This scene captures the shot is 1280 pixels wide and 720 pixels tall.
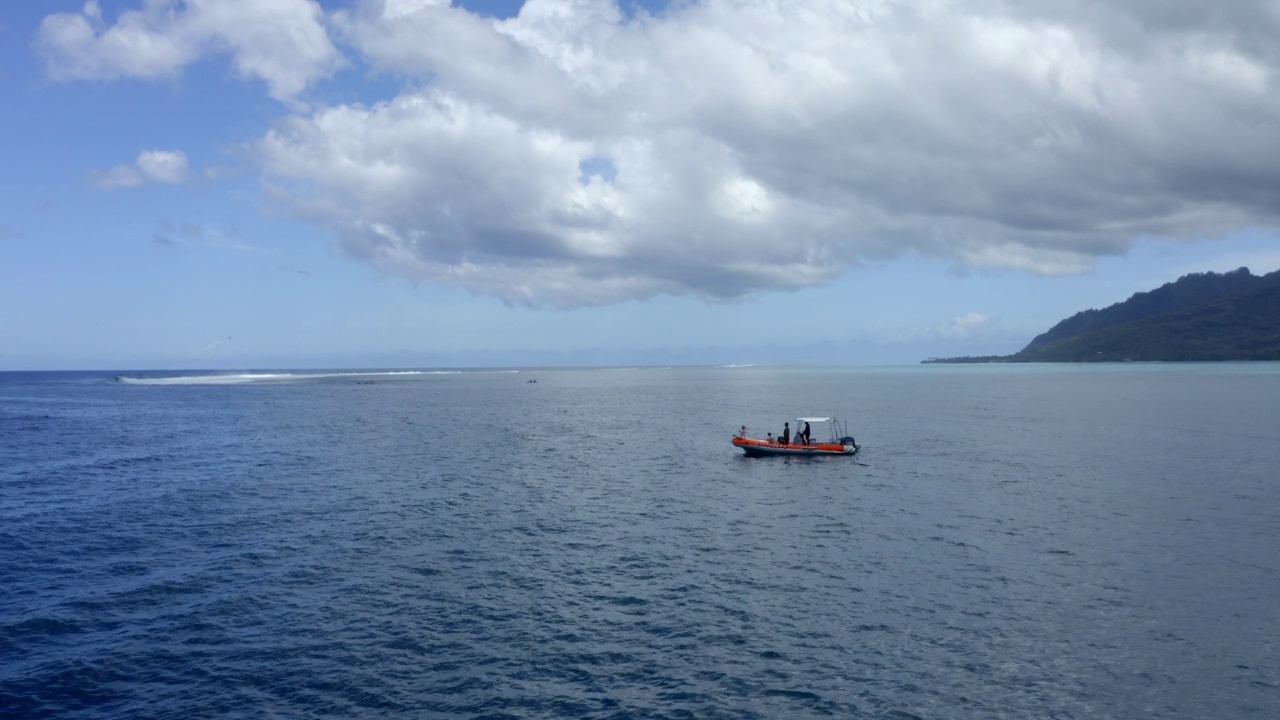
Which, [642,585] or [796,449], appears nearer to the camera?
[642,585]

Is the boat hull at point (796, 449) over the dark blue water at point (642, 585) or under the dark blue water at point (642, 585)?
over

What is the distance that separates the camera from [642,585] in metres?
38.1

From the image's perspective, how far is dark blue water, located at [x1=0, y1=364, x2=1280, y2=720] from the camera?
26938 mm

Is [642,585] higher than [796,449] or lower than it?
lower

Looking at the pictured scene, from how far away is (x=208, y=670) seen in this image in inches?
1121

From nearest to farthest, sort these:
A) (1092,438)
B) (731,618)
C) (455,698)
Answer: (455,698), (731,618), (1092,438)

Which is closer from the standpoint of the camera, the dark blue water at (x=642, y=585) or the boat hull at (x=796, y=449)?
the dark blue water at (x=642, y=585)

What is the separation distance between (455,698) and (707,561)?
18.8 metres

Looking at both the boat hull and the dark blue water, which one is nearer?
the dark blue water

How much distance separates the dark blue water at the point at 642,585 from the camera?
26.9 m

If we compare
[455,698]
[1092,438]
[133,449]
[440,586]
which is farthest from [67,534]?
[1092,438]

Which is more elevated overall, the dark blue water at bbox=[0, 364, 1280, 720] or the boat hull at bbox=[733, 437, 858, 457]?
the boat hull at bbox=[733, 437, 858, 457]

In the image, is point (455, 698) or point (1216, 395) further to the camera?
point (1216, 395)

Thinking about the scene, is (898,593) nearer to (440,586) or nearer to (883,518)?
(883,518)
